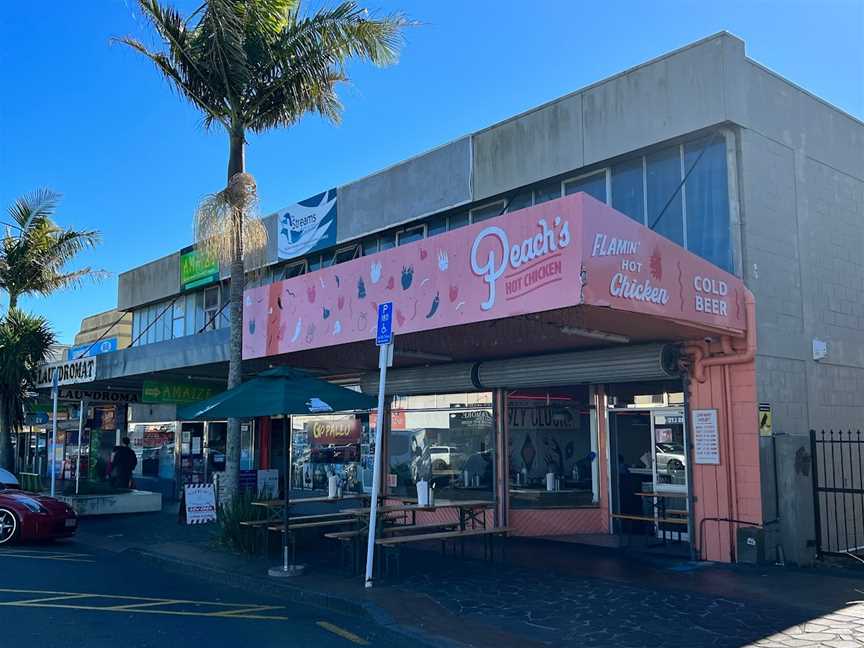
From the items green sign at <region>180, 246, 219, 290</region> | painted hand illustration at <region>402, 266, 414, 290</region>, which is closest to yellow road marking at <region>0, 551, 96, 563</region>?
painted hand illustration at <region>402, 266, 414, 290</region>

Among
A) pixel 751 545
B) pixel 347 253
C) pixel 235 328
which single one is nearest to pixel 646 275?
pixel 751 545

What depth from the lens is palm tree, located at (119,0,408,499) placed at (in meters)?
12.9

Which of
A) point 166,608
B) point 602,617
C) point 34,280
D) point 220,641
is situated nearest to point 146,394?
point 34,280

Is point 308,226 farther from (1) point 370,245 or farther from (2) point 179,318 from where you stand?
(2) point 179,318

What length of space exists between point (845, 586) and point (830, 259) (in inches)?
223

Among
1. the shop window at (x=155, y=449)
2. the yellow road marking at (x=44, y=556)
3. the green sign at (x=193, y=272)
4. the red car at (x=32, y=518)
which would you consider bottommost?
the yellow road marking at (x=44, y=556)

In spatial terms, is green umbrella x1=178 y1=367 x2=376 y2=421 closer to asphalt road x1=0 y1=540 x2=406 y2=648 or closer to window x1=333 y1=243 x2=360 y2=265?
asphalt road x1=0 y1=540 x2=406 y2=648

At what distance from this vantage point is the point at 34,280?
22969 mm

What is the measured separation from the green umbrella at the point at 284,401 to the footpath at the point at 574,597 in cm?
139

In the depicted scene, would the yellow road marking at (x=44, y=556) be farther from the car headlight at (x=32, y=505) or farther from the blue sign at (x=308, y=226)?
the blue sign at (x=308, y=226)

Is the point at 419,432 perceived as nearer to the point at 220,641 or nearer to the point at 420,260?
the point at 420,260

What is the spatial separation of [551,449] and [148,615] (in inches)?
294

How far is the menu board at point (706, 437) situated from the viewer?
10.8 m

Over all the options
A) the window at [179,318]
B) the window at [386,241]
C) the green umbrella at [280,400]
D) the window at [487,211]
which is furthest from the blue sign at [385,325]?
the window at [179,318]
